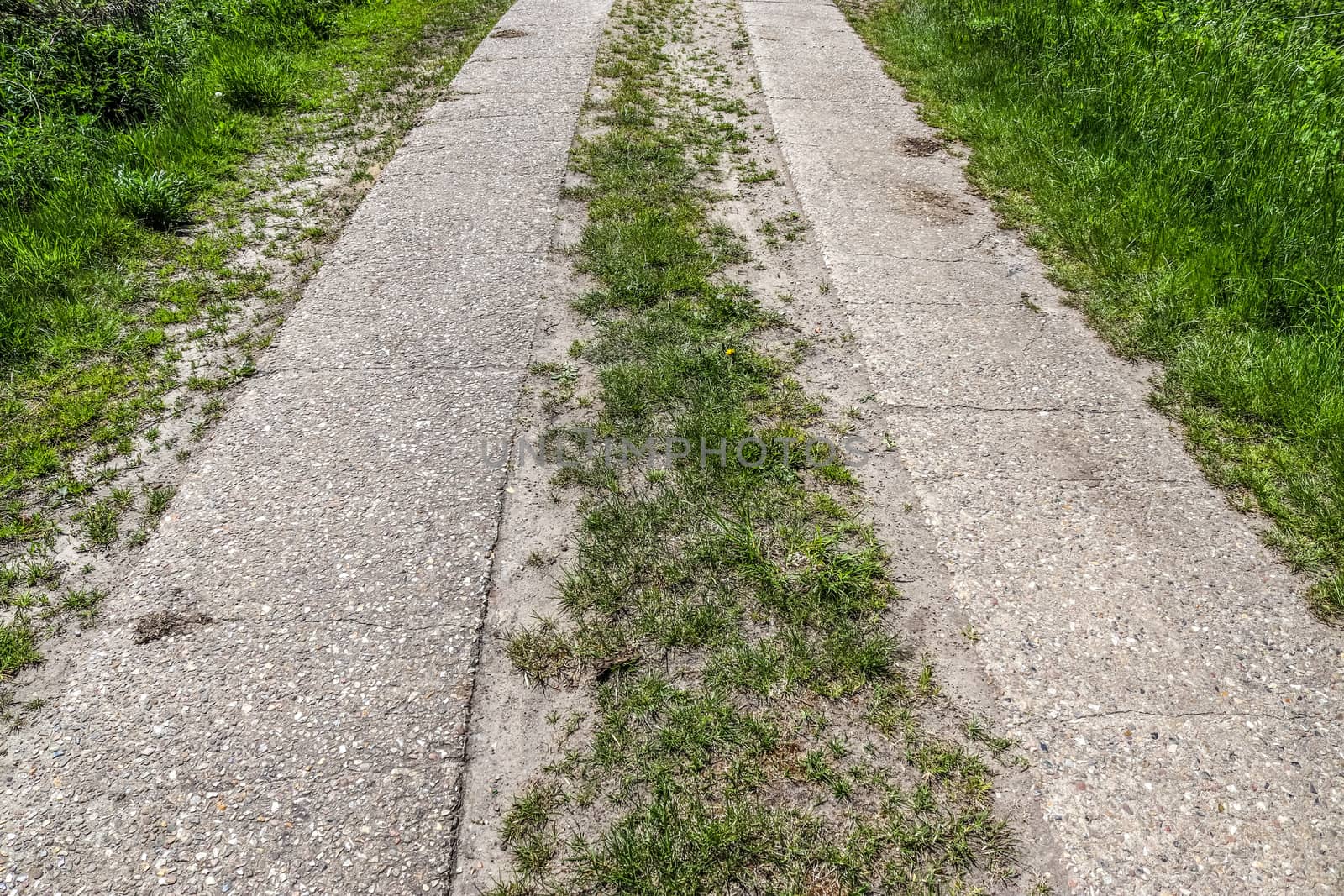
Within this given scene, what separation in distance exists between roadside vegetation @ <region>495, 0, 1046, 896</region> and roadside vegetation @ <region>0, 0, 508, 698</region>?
5.98 feet

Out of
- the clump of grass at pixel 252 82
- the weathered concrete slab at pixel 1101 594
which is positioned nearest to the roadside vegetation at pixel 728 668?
the weathered concrete slab at pixel 1101 594

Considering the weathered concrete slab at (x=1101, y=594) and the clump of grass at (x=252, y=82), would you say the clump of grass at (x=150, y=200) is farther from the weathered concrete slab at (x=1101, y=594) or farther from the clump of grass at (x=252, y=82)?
the weathered concrete slab at (x=1101, y=594)

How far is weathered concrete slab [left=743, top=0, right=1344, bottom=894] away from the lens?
2301 millimetres

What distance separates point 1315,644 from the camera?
2.81 metres

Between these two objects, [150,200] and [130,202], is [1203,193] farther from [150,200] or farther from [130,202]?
[130,202]

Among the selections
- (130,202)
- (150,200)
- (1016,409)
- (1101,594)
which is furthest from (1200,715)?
(130,202)

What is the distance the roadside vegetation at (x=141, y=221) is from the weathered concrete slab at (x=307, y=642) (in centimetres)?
28

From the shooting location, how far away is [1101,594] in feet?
9.73

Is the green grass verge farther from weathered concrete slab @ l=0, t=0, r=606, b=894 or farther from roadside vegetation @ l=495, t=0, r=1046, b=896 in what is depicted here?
roadside vegetation @ l=495, t=0, r=1046, b=896

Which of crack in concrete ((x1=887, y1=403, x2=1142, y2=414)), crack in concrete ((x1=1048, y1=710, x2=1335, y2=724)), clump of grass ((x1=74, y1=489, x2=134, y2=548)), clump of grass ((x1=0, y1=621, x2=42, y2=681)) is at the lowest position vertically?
crack in concrete ((x1=1048, y1=710, x2=1335, y2=724))

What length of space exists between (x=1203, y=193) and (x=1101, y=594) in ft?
11.5

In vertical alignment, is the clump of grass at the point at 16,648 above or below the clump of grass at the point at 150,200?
below

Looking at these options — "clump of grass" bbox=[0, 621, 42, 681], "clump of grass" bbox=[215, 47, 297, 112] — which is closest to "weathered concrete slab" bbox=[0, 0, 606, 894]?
"clump of grass" bbox=[0, 621, 42, 681]

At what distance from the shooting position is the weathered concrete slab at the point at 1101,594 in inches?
90.6
